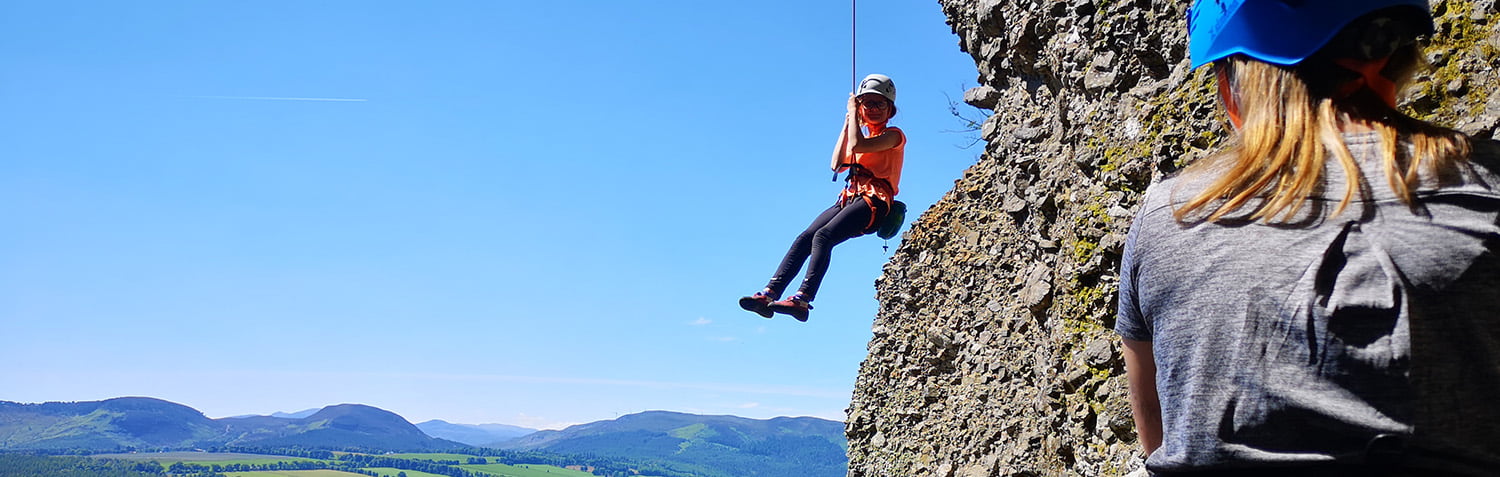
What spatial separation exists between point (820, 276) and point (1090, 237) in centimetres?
547

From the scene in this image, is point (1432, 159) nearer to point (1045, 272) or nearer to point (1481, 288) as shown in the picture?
point (1481, 288)

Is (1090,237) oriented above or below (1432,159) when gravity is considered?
above

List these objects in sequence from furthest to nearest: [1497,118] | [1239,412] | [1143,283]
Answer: [1497,118], [1143,283], [1239,412]

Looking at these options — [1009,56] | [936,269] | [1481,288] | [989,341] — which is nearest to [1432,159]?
[1481,288]

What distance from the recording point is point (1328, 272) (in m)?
1.57

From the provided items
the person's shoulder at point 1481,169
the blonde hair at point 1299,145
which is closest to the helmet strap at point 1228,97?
the blonde hair at point 1299,145

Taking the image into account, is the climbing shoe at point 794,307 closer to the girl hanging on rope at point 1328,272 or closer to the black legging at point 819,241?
the black legging at point 819,241

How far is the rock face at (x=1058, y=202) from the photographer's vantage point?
4840mm

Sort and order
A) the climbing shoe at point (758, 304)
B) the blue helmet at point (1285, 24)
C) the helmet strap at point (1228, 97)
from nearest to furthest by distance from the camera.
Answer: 1. the blue helmet at point (1285, 24)
2. the helmet strap at point (1228, 97)
3. the climbing shoe at point (758, 304)

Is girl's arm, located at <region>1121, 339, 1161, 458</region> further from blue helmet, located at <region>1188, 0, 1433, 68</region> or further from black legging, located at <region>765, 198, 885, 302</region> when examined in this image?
black legging, located at <region>765, 198, 885, 302</region>

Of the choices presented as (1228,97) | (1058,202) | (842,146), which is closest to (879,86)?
(842,146)

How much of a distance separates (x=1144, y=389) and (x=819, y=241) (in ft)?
28.9

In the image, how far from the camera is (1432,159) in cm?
158

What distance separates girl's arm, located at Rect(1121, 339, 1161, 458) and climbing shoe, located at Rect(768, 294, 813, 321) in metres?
8.45
